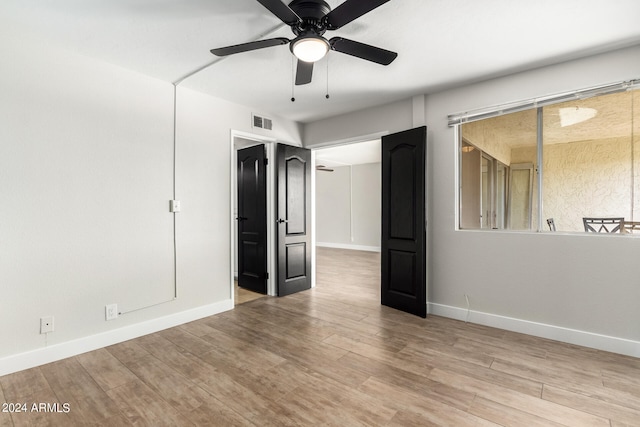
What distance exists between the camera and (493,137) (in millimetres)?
3273

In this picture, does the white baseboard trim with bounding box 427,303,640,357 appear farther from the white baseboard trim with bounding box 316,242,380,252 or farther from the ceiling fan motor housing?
the white baseboard trim with bounding box 316,242,380,252

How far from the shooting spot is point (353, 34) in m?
2.30

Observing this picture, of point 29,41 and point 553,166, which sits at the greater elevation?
point 29,41

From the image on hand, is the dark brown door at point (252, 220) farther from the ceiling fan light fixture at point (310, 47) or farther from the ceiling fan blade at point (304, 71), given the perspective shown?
the ceiling fan light fixture at point (310, 47)

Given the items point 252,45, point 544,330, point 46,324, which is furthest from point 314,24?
point 544,330

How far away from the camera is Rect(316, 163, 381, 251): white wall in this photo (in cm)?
855

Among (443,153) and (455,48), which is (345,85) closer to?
(455,48)

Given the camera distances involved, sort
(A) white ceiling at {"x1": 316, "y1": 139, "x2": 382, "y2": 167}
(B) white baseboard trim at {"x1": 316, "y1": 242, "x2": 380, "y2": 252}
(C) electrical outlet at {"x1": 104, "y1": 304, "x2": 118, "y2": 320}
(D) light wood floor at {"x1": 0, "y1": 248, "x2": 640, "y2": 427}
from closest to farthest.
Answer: (D) light wood floor at {"x1": 0, "y1": 248, "x2": 640, "y2": 427} < (C) electrical outlet at {"x1": 104, "y1": 304, "x2": 118, "y2": 320} < (A) white ceiling at {"x1": 316, "y1": 139, "x2": 382, "y2": 167} < (B) white baseboard trim at {"x1": 316, "y1": 242, "x2": 380, "y2": 252}

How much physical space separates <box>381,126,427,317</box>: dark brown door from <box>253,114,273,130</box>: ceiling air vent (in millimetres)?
1603

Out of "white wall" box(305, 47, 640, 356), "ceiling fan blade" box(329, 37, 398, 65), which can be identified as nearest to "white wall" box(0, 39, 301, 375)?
"ceiling fan blade" box(329, 37, 398, 65)

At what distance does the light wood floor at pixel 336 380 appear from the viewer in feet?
5.79

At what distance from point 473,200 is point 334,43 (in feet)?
7.75

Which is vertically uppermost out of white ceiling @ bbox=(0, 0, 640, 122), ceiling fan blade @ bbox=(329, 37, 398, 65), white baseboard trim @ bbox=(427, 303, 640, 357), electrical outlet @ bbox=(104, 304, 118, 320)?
white ceiling @ bbox=(0, 0, 640, 122)

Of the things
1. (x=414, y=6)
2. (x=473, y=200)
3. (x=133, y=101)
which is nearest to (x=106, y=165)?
(x=133, y=101)
